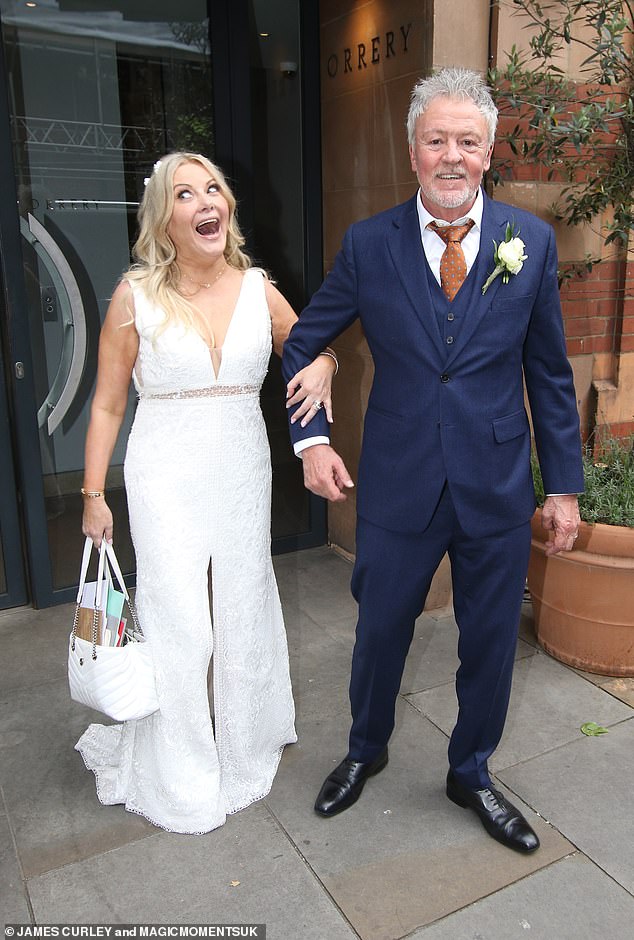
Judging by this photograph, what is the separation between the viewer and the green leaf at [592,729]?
334 cm

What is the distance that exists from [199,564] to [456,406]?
1.00m

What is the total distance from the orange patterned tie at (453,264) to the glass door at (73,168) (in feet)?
8.38

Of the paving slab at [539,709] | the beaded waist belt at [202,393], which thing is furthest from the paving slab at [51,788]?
the beaded waist belt at [202,393]

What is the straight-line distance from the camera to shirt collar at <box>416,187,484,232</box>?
7.88 feet

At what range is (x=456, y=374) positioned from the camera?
237 centimetres

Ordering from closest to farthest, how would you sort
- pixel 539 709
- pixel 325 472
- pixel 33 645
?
1. pixel 325 472
2. pixel 539 709
3. pixel 33 645

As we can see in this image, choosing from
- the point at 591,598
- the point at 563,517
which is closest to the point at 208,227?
the point at 563,517

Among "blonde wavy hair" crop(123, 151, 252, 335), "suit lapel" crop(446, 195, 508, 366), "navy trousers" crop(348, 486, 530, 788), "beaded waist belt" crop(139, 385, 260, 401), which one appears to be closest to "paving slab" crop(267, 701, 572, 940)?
"navy trousers" crop(348, 486, 530, 788)

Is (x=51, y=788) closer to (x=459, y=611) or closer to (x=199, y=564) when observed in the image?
(x=199, y=564)

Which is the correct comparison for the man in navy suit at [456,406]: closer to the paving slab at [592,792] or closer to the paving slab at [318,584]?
the paving slab at [592,792]

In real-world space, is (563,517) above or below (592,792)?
above

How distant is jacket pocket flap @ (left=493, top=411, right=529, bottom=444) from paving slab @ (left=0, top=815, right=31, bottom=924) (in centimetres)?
197

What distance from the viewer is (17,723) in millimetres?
3455

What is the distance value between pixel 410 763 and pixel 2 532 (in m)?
2.49
